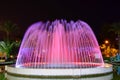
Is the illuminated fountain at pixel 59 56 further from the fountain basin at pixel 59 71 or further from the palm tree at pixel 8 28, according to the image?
the palm tree at pixel 8 28

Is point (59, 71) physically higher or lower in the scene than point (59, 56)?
lower

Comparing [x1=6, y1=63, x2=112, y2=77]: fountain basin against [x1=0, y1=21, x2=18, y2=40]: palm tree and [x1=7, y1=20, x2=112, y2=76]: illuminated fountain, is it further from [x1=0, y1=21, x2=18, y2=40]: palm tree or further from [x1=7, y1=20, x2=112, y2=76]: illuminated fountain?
[x1=0, y1=21, x2=18, y2=40]: palm tree

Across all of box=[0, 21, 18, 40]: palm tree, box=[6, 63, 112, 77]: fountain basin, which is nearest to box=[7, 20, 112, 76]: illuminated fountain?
box=[6, 63, 112, 77]: fountain basin

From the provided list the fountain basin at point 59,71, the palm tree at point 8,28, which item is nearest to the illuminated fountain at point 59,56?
the fountain basin at point 59,71

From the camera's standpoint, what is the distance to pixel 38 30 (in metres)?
26.6

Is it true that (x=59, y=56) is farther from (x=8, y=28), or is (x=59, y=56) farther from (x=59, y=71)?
(x=8, y=28)

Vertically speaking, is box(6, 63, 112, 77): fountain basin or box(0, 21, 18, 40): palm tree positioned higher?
box(0, 21, 18, 40): palm tree

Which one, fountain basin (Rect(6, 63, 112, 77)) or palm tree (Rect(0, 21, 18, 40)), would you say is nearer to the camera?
fountain basin (Rect(6, 63, 112, 77))

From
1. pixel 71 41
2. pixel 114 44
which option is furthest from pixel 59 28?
pixel 114 44

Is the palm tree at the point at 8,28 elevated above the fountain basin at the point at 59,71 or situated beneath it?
elevated above

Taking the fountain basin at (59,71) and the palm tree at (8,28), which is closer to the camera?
the fountain basin at (59,71)

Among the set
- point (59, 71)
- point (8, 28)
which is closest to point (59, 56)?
point (59, 71)

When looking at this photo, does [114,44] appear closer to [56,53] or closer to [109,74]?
[56,53]

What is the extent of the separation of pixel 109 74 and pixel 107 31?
1971 inches
